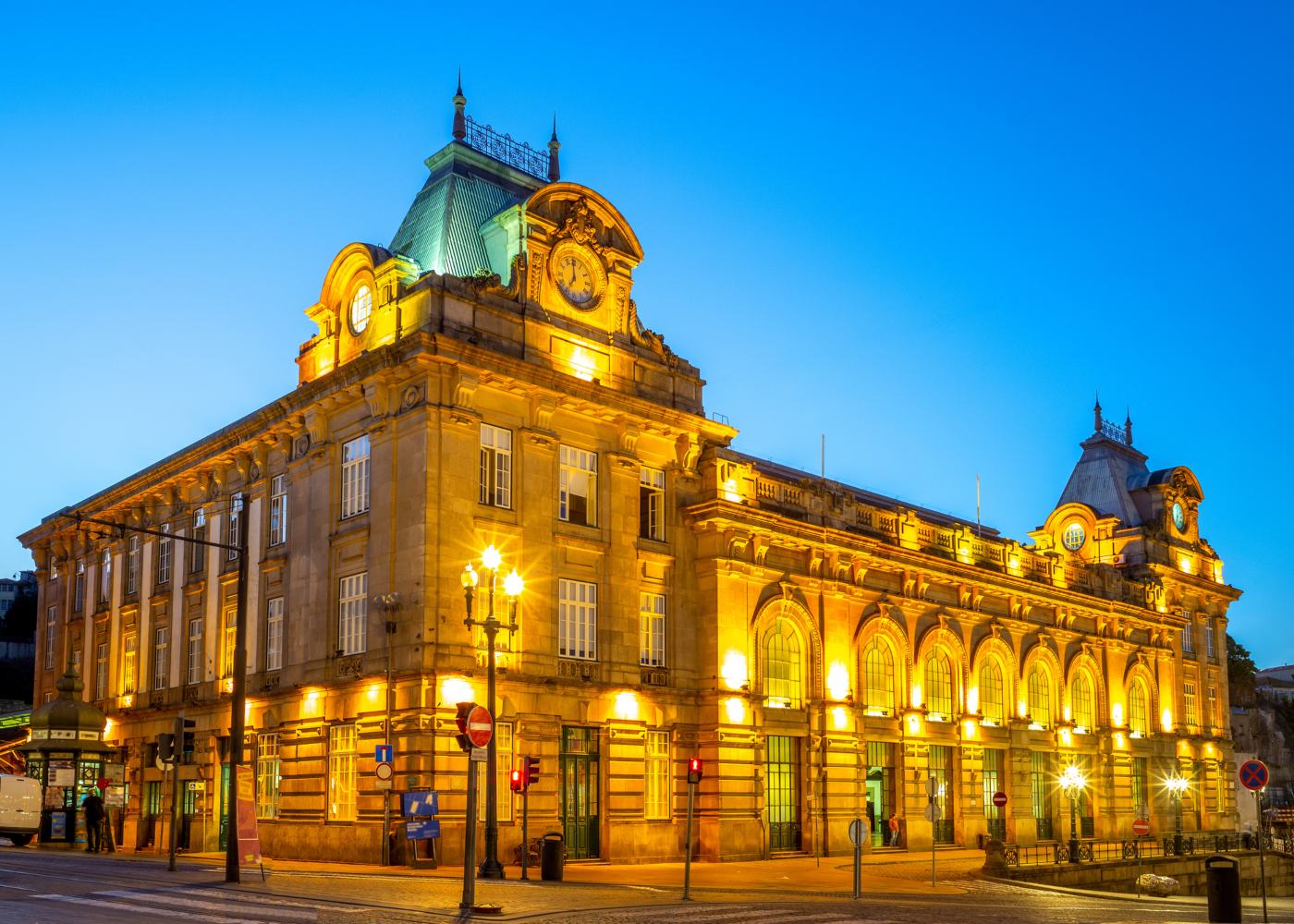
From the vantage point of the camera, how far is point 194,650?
48562mm

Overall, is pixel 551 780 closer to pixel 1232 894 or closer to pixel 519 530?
pixel 519 530

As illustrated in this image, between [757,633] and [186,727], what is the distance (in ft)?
66.4

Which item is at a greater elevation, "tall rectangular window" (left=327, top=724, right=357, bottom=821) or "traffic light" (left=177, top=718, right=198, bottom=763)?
"traffic light" (left=177, top=718, right=198, bottom=763)

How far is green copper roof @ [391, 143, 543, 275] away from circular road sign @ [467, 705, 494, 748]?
21.0 meters

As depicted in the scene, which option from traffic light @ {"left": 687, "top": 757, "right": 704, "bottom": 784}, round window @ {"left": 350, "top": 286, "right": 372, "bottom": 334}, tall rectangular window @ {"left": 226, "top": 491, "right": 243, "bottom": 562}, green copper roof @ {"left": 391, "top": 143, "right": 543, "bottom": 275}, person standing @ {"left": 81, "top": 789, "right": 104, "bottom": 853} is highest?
green copper roof @ {"left": 391, "top": 143, "right": 543, "bottom": 275}

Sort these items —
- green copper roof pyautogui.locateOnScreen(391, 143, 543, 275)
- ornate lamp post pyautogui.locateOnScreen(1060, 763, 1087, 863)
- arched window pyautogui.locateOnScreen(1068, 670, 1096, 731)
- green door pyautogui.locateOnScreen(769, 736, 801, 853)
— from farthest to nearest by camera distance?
arched window pyautogui.locateOnScreen(1068, 670, 1096, 731) < ornate lamp post pyautogui.locateOnScreen(1060, 763, 1087, 863) < green door pyautogui.locateOnScreen(769, 736, 801, 853) < green copper roof pyautogui.locateOnScreen(391, 143, 543, 275)

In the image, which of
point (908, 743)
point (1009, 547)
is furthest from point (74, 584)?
point (1009, 547)

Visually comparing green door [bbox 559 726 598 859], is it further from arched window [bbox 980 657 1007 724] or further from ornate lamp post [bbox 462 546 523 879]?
arched window [bbox 980 657 1007 724]

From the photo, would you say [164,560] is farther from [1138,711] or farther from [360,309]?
[1138,711]

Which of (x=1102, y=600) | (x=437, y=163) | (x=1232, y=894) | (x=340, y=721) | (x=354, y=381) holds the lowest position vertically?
(x=1232, y=894)

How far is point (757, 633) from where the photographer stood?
4553cm

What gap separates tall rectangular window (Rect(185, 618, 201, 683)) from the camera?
1889 inches

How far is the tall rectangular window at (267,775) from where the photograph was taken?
136ft

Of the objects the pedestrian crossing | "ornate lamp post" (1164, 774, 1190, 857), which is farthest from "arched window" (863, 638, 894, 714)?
the pedestrian crossing
